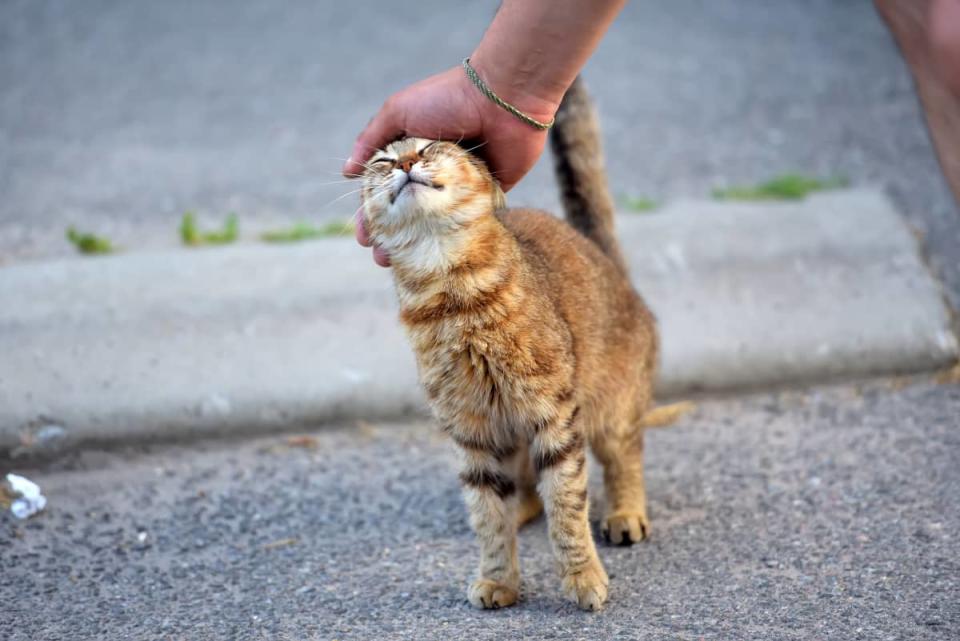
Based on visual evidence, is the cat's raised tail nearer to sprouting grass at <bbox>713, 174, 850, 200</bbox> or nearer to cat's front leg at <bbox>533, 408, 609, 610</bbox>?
cat's front leg at <bbox>533, 408, 609, 610</bbox>

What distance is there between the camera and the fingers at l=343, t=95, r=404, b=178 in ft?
10.3

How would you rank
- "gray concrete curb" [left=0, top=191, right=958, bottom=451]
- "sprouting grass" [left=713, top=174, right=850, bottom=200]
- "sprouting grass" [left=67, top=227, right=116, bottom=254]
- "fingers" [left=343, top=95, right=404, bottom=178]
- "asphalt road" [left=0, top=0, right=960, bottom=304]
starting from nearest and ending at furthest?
"fingers" [left=343, top=95, right=404, bottom=178]
"gray concrete curb" [left=0, top=191, right=958, bottom=451]
"sprouting grass" [left=67, top=227, right=116, bottom=254]
"sprouting grass" [left=713, top=174, right=850, bottom=200]
"asphalt road" [left=0, top=0, right=960, bottom=304]

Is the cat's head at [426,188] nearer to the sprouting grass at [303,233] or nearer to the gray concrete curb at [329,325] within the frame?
the gray concrete curb at [329,325]

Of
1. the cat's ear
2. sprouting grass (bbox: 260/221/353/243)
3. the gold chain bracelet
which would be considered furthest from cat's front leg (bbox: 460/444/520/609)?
sprouting grass (bbox: 260/221/353/243)

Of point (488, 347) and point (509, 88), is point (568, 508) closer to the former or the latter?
point (488, 347)

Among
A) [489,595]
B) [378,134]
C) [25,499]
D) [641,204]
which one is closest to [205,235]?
[25,499]

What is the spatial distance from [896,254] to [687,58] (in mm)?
3370

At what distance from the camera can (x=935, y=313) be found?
426cm

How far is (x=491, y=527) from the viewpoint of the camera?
2936 mm

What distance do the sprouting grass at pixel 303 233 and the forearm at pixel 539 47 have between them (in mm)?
2072

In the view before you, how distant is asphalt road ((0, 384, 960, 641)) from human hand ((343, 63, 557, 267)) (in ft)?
2.77

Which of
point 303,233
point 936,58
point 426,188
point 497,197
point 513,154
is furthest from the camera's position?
point 303,233

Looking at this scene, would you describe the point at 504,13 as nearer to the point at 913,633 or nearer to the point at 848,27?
the point at 913,633

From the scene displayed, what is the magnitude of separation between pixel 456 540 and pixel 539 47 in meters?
1.51
